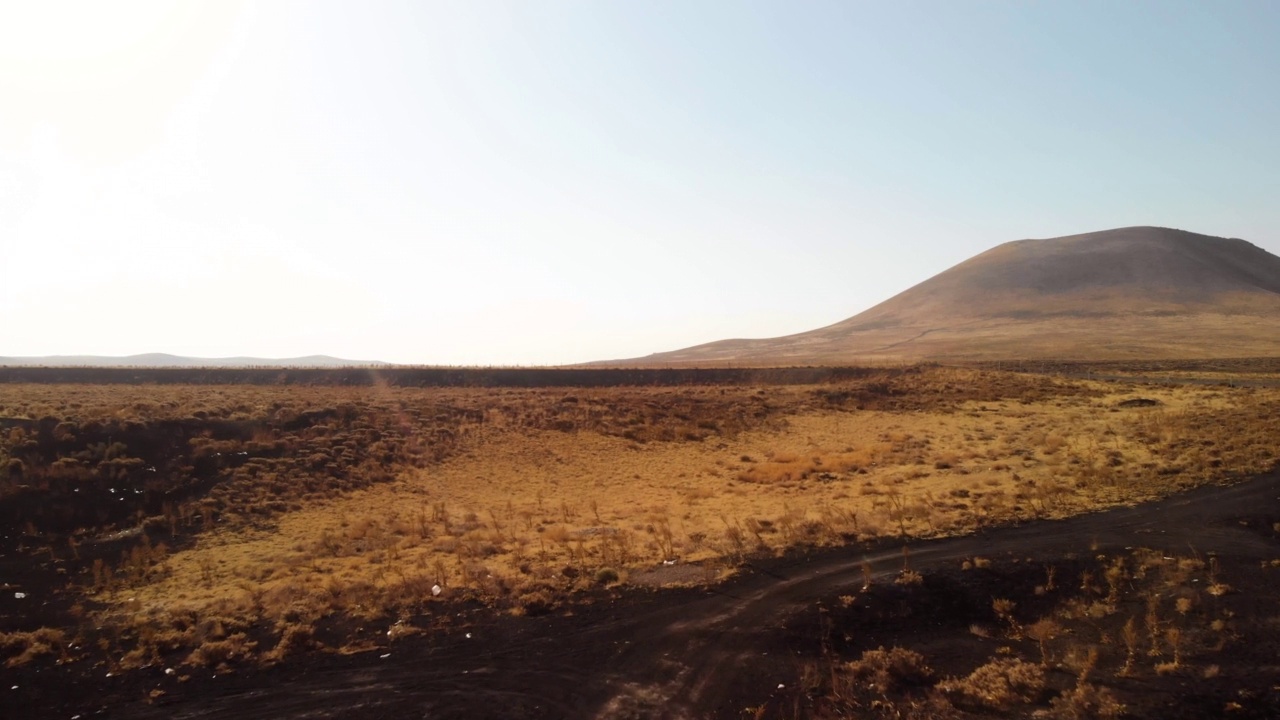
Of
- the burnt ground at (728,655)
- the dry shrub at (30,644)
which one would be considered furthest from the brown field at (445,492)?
the burnt ground at (728,655)

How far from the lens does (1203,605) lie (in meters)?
11.4

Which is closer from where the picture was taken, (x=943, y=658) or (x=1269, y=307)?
(x=943, y=658)

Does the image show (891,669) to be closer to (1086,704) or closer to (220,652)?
(1086,704)

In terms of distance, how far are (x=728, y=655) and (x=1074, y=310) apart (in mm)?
151429

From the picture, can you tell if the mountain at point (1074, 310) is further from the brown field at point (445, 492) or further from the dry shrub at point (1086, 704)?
the dry shrub at point (1086, 704)

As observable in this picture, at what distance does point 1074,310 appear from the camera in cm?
13262

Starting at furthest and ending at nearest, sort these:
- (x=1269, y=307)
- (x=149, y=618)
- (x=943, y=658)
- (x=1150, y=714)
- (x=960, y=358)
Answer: (x=1269, y=307), (x=960, y=358), (x=149, y=618), (x=943, y=658), (x=1150, y=714)

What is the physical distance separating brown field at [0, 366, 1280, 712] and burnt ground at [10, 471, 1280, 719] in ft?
2.60

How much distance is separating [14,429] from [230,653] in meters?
18.8

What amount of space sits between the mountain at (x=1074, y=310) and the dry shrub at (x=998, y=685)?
7317 centimetres

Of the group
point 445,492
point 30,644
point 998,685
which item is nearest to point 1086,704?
point 998,685

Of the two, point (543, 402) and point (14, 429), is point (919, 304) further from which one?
point (14, 429)

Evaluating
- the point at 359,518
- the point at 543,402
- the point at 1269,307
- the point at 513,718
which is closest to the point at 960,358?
the point at 543,402

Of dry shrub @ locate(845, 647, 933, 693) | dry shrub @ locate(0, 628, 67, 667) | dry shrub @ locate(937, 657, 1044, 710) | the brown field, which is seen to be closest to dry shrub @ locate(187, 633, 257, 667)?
the brown field
